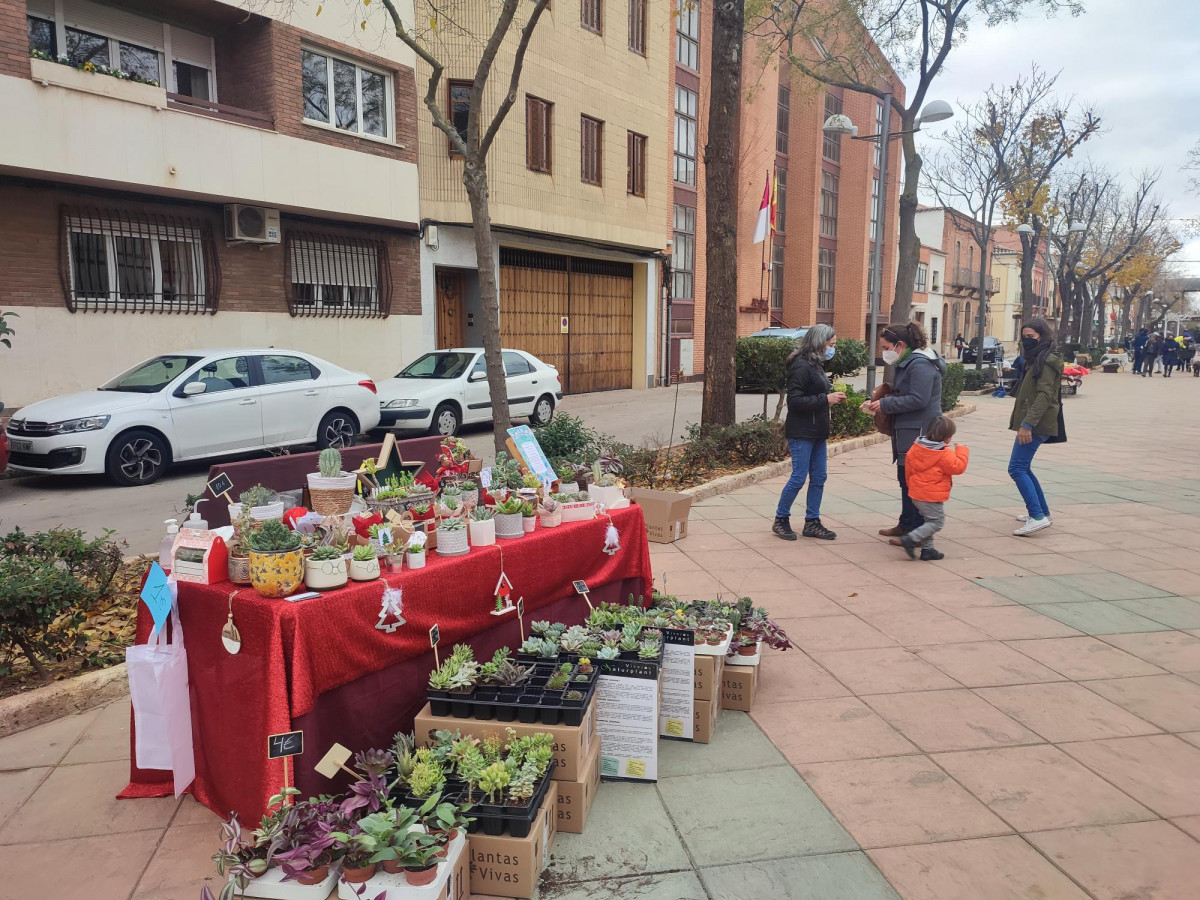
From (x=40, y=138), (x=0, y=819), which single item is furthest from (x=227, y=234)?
(x=0, y=819)

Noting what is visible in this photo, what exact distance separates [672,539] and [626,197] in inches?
648

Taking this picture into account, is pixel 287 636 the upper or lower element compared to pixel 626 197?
lower

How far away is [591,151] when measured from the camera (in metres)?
20.6

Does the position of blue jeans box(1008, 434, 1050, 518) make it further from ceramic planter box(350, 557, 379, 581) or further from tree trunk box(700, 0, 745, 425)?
ceramic planter box(350, 557, 379, 581)

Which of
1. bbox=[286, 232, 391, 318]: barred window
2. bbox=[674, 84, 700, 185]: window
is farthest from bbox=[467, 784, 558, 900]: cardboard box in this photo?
bbox=[674, 84, 700, 185]: window

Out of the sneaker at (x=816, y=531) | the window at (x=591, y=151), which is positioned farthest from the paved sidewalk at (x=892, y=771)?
the window at (x=591, y=151)

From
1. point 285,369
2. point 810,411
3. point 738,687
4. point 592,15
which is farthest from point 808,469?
point 592,15

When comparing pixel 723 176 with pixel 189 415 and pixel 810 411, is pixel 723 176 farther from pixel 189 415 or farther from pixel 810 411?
pixel 189 415

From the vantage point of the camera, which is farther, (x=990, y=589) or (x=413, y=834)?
(x=990, y=589)

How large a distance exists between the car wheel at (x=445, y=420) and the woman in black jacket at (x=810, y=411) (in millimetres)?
7310

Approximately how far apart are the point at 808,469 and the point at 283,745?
5216 millimetres

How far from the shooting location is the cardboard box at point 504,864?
2.64 m

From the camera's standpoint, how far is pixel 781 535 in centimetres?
727

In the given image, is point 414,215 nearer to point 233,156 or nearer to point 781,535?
point 233,156
